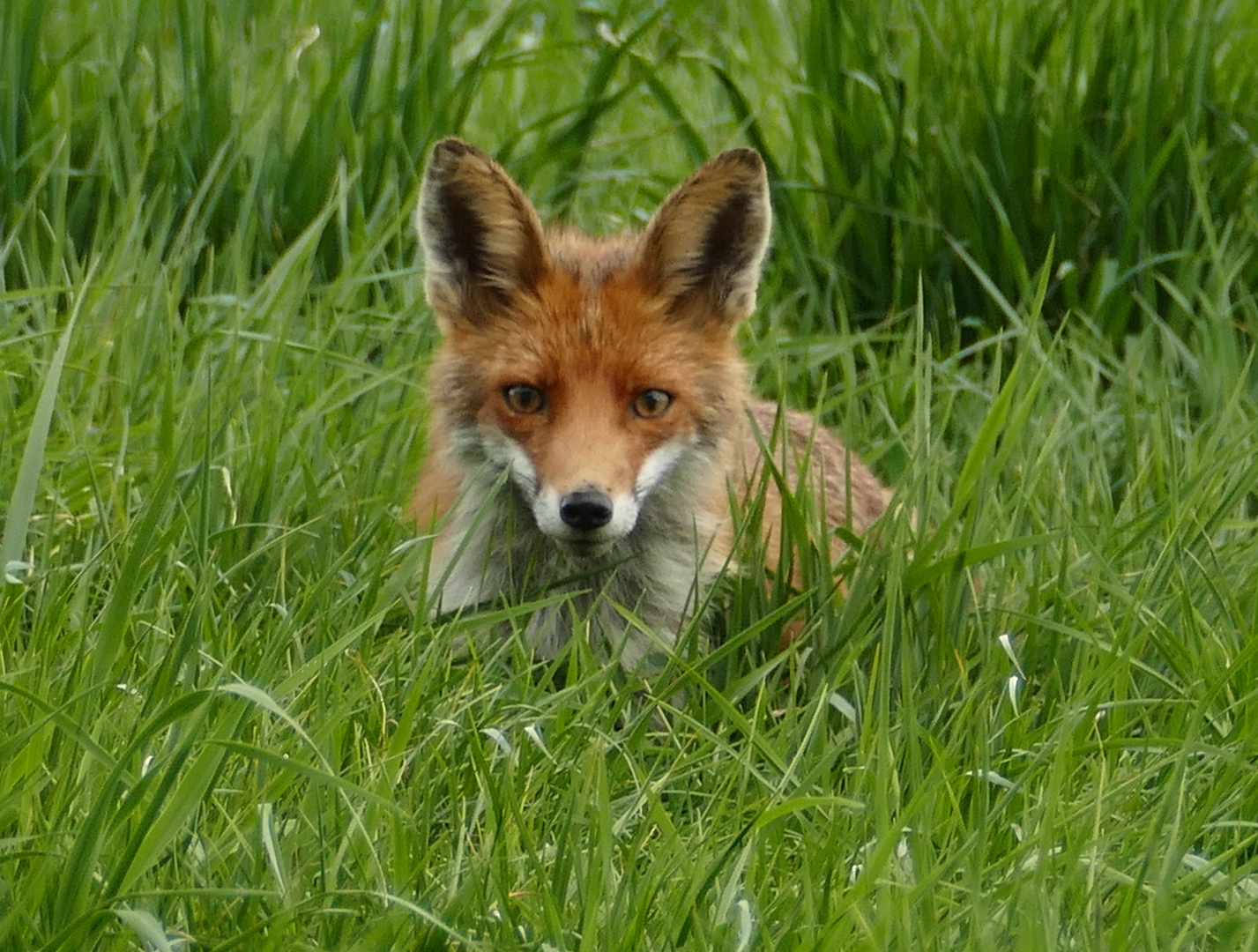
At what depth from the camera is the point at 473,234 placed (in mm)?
4910

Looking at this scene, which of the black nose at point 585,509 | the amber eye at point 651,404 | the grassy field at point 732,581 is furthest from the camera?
the amber eye at point 651,404

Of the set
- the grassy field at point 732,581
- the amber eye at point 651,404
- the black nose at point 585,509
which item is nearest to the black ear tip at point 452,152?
the grassy field at point 732,581

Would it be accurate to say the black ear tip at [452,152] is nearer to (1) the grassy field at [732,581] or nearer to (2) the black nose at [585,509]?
(1) the grassy field at [732,581]

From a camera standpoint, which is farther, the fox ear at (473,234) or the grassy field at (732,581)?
the fox ear at (473,234)

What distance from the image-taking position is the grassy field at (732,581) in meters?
3.02

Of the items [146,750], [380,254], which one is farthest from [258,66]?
[146,750]

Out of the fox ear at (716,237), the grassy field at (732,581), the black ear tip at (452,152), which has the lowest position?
the grassy field at (732,581)

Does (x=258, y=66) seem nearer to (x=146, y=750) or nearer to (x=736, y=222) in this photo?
(x=736, y=222)

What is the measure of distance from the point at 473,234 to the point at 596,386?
65 cm

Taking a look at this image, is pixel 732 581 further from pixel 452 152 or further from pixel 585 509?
pixel 452 152

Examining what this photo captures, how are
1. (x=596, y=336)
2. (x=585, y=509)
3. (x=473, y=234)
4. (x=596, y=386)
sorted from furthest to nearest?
(x=473, y=234), (x=596, y=336), (x=596, y=386), (x=585, y=509)

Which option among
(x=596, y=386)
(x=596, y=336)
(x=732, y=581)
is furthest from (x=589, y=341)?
(x=732, y=581)

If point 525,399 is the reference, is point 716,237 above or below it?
above

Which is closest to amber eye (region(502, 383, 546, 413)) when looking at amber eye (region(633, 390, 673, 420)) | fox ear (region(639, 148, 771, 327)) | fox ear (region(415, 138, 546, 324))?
amber eye (region(633, 390, 673, 420))
